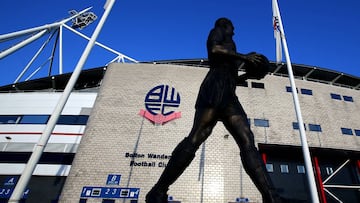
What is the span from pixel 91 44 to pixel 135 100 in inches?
376

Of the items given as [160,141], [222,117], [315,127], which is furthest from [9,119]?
[315,127]

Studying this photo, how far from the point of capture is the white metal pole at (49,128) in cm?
474

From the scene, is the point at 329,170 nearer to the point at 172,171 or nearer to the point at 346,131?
the point at 346,131

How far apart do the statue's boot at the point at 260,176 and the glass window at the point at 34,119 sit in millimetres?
20534

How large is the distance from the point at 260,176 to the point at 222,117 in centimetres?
82

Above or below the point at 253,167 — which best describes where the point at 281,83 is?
above

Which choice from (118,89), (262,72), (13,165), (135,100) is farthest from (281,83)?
(13,165)

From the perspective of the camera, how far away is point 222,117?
2.54 m

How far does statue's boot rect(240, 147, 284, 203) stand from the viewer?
1852mm

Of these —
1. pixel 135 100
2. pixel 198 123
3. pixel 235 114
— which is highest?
Answer: pixel 135 100

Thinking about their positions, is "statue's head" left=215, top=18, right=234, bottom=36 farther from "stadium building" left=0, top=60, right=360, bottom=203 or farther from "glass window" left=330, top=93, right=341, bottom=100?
"glass window" left=330, top=93, right=341, bottom=100

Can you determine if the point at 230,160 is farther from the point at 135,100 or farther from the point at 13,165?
the point at 13,165

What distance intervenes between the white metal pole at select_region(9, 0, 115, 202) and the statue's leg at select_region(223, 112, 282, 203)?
5.17 metres

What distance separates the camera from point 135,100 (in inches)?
680
